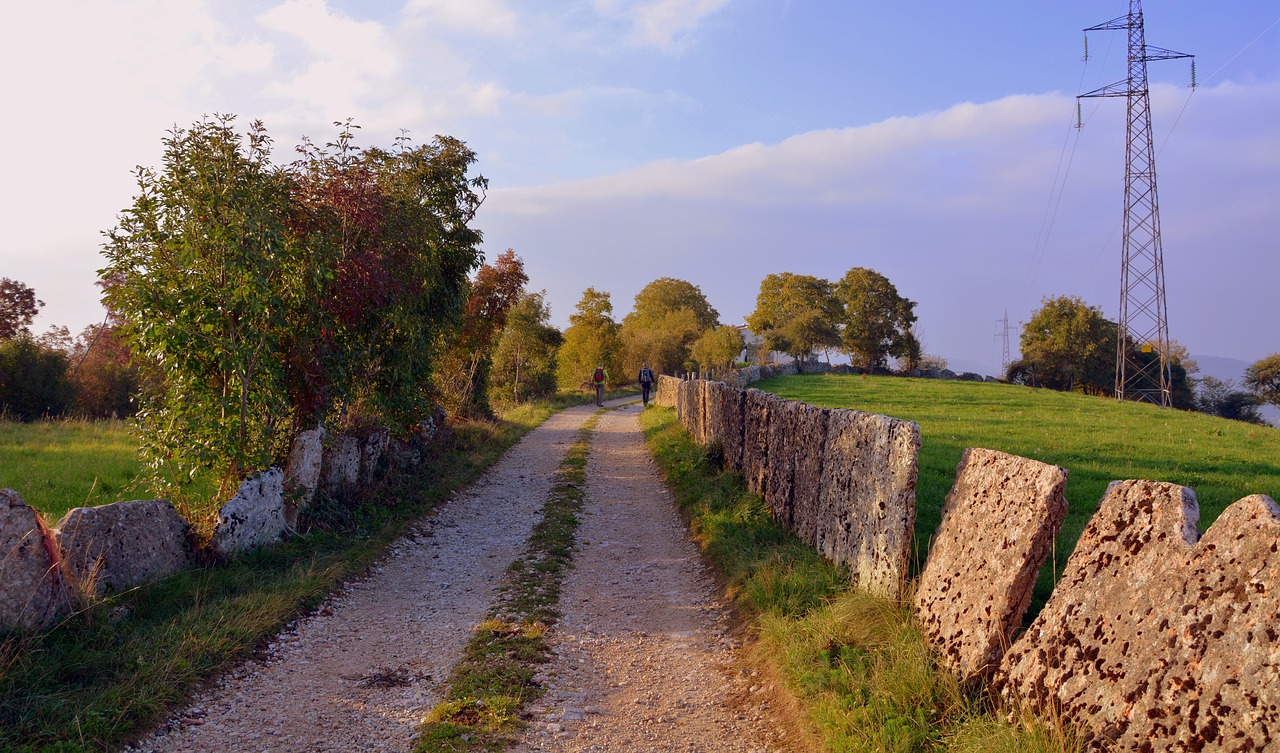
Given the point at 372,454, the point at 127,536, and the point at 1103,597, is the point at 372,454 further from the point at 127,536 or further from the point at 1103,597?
the point at 1103,597

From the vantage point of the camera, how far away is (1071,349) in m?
60.4

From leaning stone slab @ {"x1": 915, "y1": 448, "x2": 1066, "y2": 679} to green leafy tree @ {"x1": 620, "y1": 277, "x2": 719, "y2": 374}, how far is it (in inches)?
2126

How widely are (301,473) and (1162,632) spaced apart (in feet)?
27.3

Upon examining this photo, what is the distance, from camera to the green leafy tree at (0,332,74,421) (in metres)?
23.0

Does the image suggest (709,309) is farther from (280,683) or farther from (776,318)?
(280,683)

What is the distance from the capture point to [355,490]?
10555mm

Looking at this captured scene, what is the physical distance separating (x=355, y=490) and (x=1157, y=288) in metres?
38.8

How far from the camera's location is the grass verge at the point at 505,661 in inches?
186

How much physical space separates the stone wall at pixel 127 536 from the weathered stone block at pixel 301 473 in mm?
11

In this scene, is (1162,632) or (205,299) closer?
(1162,632)

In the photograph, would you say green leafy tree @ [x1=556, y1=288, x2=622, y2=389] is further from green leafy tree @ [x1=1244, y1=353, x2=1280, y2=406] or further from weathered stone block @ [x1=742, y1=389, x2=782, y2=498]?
green leafy tree @ [x1=1244, y1=353, x2=1280, y2=406]

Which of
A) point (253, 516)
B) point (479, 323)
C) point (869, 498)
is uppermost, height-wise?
point (479, 323)

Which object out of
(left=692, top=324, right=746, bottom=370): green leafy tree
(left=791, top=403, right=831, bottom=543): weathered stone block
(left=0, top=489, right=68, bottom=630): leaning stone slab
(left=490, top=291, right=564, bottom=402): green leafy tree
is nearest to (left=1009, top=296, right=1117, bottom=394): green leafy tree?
(left=692, top=324, right=746, bottom=370): green leafy tree

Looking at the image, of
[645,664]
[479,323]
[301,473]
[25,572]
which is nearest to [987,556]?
[645,664]
